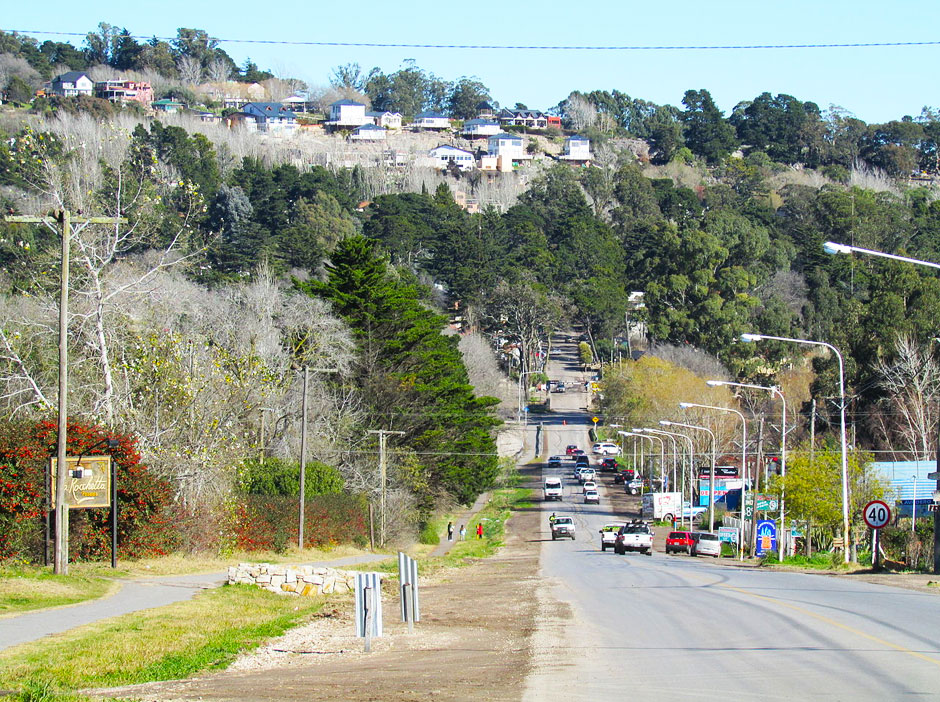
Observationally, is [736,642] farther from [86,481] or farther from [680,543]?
[680,543]

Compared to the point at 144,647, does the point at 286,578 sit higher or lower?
lower

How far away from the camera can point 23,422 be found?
27.8 meters

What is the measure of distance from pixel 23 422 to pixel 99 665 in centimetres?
1523

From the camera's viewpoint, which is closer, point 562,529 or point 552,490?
point 562,529

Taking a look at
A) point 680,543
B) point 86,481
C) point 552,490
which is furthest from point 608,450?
point 86,481

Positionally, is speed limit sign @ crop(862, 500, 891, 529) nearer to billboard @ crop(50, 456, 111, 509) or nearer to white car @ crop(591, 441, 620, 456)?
billboard @ crop(50, 456, 111, 509)

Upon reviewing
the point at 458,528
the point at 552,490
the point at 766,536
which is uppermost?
the point at 766,536

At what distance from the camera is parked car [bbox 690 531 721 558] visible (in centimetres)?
5179

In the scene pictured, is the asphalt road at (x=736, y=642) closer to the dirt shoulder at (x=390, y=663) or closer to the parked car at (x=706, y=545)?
the dirt shoulder at (x=390, y=663)

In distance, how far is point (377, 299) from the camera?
65.8 m

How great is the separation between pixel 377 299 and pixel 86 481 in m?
39.9

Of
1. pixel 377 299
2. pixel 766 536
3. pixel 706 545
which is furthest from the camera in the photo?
pixel 377 299

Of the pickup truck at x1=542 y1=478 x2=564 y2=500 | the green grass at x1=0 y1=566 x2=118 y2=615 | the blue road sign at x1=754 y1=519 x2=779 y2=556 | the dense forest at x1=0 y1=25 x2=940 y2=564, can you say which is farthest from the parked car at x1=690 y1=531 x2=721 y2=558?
the green grass at x1=0 y1=566 x2=118 y2=615

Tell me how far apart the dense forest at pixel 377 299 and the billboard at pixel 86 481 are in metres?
1.66
